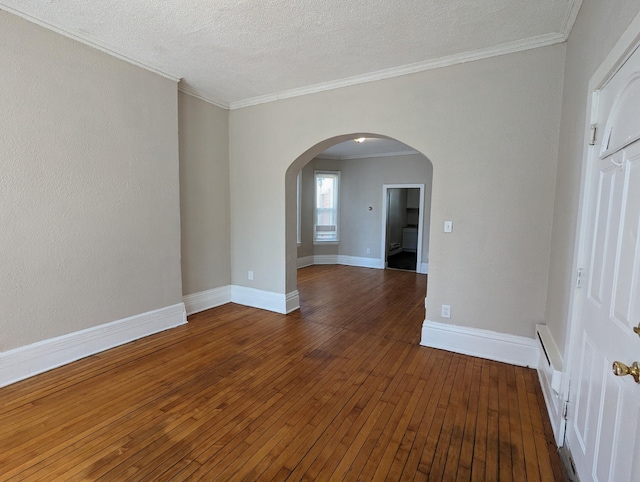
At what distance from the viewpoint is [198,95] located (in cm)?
396

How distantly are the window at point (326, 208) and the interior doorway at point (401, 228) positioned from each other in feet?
4.25

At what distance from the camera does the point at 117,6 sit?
228 centimetres

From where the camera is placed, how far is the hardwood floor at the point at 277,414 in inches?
66.7

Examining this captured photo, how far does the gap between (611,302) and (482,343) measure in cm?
179

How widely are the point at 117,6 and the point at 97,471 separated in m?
3.02

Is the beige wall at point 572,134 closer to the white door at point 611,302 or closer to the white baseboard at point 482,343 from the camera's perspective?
the white door at point 611,302

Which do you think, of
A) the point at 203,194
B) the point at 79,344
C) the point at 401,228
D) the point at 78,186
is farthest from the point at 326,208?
the point at 79,344

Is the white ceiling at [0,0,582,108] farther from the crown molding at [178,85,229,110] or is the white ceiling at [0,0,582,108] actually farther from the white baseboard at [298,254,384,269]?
the white baseboard at [298,254,384,269]

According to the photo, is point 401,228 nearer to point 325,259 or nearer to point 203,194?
point 325,259

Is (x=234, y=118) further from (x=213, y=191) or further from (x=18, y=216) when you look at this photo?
(x=18, y=216)

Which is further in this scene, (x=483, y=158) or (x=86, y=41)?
(x=483, y=158)

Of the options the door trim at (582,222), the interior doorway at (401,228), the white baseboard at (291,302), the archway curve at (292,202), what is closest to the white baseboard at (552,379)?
the door trim at (582,222)

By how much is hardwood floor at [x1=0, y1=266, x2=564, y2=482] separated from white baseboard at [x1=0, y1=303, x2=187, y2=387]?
0.10 meters

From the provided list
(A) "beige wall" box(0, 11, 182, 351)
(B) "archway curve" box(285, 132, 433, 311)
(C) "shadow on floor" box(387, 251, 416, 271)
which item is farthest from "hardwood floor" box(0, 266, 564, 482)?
(C) "shadow on floor" box(387, 251, 416, 271)
